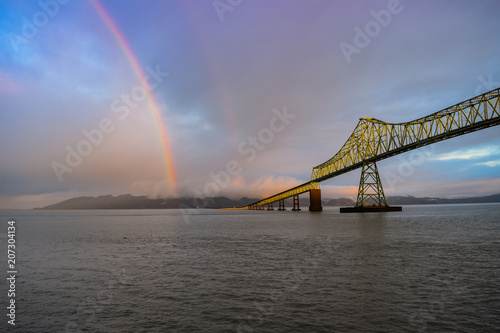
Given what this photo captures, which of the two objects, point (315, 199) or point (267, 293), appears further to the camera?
point (315, 199)

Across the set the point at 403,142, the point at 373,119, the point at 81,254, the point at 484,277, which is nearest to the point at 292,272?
the point at 484,277

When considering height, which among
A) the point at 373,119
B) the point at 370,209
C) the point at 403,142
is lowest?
the point at 370,209

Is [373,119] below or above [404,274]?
above

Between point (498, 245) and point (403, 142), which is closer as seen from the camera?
point (498, 245)

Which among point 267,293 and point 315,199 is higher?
point 315,199

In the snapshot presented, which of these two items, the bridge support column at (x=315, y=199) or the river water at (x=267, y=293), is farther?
the bridge support column at (x=315, y=199)

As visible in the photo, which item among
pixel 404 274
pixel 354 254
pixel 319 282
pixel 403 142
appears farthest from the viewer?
pixel 403 142

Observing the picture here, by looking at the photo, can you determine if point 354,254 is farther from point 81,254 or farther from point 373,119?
point 373,119

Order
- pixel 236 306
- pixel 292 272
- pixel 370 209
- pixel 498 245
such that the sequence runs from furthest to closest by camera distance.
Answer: pixel 370 209 → pixel 498 245 → pixel 292 272 → pixel 236 306

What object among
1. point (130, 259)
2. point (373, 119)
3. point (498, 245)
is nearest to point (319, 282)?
point (130, 259)

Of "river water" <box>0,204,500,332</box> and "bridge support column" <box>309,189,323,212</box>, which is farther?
"bridge support column" <box>309,189,323,212</box>
